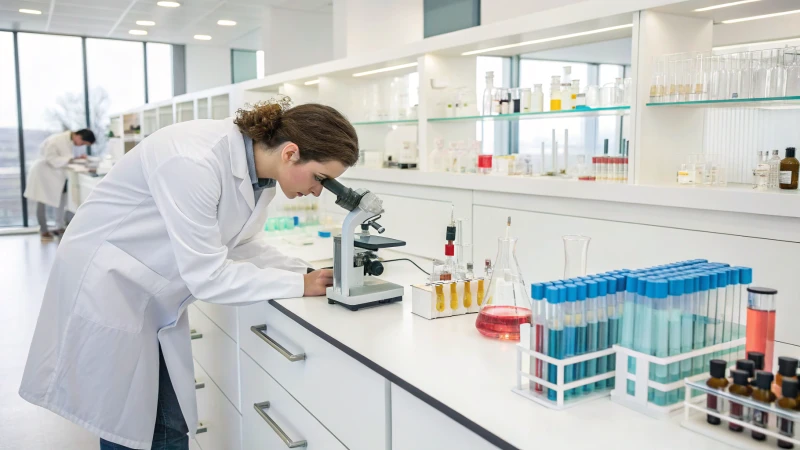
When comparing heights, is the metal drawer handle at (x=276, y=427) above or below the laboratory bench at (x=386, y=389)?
below

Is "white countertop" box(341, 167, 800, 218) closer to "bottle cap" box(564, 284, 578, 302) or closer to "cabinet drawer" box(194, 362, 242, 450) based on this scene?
"bottle cap" box(564, 284, 578, 302)

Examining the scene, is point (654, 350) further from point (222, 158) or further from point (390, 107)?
point (390, 107)

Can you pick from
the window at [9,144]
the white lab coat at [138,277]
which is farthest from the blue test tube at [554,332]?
the window at [9,144]

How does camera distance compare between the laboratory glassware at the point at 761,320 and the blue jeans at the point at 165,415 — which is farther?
the blue jeans at the point at 165,415

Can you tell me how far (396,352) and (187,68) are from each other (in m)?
8.79

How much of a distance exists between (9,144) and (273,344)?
28.7 feet

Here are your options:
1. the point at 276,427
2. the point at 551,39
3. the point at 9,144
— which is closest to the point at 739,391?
the point at 276,427

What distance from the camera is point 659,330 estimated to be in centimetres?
111

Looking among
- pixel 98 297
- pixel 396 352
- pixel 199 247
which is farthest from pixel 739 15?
pixel 98 297

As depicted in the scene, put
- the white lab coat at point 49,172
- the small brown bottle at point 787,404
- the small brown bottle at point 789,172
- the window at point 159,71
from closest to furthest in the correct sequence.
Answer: the small brown bottle at point 787,404, the small brown bottle at point 789,172, the white lab coat at point 49,172, the window at point 159,71

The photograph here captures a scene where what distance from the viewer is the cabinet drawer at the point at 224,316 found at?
2324mm

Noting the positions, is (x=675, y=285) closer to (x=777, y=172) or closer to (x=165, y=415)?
(x=777, y=172)

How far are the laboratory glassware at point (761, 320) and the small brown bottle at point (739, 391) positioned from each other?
0.14m

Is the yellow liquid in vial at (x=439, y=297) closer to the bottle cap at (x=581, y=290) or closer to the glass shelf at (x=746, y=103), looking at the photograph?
the bottle cap at (x=581, y=290)
